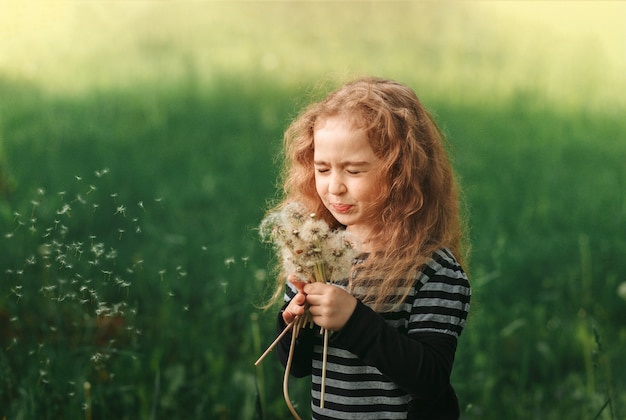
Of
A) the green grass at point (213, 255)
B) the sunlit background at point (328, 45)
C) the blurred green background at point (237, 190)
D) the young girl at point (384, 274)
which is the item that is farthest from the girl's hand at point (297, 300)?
the sunlit background at point (328, 45)

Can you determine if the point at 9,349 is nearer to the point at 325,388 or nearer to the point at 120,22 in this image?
the point at 325,388

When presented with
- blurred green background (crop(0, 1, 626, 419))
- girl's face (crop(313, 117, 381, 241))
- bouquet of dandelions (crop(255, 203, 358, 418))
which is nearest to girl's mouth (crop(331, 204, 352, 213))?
girl's face (crop(313, 117, 381, 241))

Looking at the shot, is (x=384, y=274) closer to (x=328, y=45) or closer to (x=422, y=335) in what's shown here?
(x=422, y=335)

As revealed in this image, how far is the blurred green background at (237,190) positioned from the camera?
351cm

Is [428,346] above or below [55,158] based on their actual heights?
above

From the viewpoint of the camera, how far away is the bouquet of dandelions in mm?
2178

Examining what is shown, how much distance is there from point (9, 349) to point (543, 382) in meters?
→ 2.14

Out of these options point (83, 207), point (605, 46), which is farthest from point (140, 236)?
point (605, 46)

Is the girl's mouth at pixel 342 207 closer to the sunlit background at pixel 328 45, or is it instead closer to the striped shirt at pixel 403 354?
the striped shirt at pixel 403 354

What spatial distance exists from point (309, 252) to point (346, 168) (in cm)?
27

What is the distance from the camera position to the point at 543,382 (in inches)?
156

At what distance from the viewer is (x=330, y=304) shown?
2131 mm

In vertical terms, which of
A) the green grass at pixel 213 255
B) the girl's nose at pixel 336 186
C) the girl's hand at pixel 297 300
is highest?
the girl's nose at pixel 336 186

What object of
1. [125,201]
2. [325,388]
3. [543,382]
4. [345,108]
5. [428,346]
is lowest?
[543,382]
